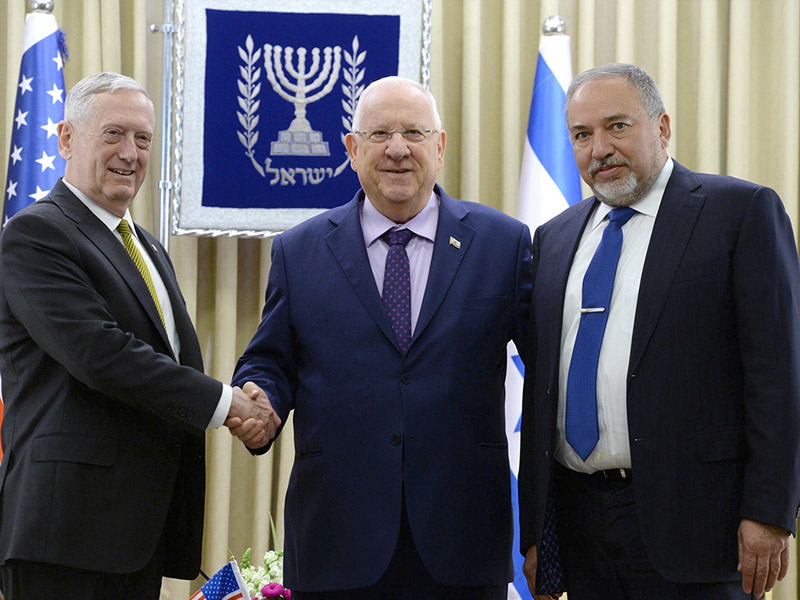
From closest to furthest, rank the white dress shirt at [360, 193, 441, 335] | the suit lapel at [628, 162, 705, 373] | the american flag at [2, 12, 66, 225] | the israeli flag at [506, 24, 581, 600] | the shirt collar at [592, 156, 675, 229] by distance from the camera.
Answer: the suit lapel at [628, 162, 705, 373] < the shirt collar at [592, 156, 675, 229] < the white dress shirt at [360, 193, 441, 335] < the american flag at [2, 12, 66, 225] < the israeli flag at [506, 24, 581, 600]

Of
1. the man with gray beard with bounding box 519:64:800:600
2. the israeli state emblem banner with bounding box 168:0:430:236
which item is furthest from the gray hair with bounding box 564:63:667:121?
the israeli state emblem banner with bounding box 168:0:430:236

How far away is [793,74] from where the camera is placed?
4523 millimetres

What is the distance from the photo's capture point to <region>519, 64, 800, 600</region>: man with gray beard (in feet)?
6.93

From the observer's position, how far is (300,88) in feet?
13.9

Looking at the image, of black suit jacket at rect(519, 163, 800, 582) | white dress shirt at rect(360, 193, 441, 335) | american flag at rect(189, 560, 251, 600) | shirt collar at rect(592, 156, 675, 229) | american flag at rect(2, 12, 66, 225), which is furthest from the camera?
american flag at rect(2, 12, 66, 225)

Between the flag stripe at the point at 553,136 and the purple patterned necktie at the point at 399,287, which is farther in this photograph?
the flag stripe at the point at 553,136

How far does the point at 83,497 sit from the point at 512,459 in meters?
2.12

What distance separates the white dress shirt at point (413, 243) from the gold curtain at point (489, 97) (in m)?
1.74

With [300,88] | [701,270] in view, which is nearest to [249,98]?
[300,88]

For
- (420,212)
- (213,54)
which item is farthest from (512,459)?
(213,54)

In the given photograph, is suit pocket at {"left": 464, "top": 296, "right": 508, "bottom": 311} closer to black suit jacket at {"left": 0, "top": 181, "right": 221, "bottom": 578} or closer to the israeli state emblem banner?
black suit jacket at {"left": 0, "top": 181, "right": 221, "bottom": 578}

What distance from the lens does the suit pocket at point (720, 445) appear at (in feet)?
7.05

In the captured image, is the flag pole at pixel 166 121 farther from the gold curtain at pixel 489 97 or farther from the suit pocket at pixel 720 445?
the suit pocket at pixel 720 445

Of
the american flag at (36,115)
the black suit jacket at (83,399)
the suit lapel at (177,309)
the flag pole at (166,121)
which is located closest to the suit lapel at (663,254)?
the black suit jacket at (83,399)
